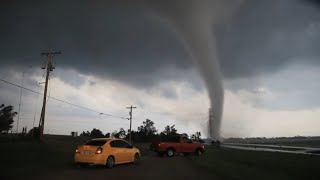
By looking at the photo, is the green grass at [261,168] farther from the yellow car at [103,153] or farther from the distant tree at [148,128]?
the distant tree at [148,128]

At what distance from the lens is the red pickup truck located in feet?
117

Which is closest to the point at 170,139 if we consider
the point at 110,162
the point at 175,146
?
the point at 175,146

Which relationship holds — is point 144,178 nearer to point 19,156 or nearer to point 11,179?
point 11,179

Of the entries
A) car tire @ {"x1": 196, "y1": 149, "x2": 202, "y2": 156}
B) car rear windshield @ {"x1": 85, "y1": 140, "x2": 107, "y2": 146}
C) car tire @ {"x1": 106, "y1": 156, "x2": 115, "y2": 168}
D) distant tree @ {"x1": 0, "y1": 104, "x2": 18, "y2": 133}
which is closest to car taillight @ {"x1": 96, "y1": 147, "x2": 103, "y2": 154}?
car rear windshield @ {"x1": 85, "y1": 140, "x2": 107, "y2": 146}

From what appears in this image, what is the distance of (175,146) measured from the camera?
36250 millimetres

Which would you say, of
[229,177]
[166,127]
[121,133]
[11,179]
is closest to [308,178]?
[229,177]

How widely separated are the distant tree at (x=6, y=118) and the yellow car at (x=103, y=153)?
73.4 metres

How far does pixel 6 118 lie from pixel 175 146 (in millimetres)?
70170

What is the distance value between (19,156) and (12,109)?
79021mm

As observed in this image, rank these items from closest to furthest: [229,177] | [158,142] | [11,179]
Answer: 1. [11,179]
2. [229,177]
3. [158,142]

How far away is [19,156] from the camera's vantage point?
25.5 meters

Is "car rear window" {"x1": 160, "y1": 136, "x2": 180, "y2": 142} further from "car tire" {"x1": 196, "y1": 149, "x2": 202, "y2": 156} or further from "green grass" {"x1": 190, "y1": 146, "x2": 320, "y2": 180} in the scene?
"green grass" {"x1": 190, "y1": 146, "x2": 320, "y2": 180}

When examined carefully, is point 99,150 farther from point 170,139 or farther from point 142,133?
point 142,133

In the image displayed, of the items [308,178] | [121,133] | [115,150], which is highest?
[121,133]
